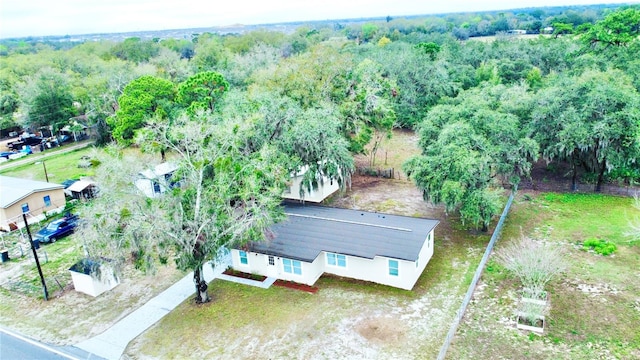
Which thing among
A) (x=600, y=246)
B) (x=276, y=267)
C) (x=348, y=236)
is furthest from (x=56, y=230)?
(x=600, y=246)

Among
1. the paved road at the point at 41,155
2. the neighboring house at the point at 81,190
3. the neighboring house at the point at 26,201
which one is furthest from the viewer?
the paved road at the point at 41,155

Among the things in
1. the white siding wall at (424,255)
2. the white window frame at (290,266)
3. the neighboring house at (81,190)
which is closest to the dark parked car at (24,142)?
the neighboring house at (81,190)

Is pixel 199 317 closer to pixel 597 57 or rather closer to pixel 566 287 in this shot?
pixel 566 287

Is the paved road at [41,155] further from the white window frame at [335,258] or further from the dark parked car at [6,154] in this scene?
the white window frame at [335,258]

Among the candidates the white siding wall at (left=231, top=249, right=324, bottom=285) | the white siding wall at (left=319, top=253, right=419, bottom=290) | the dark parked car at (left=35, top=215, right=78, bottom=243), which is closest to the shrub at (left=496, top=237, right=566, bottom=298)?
the white siding wall at (left=319, top=253, right=419, bottom=290)

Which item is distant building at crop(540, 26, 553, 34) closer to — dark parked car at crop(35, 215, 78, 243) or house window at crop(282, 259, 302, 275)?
house window at crop(282, 259, 302, 275)

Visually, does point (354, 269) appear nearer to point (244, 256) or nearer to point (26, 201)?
point (244, 256)

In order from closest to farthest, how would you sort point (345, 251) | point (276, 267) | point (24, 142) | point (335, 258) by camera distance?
point (345, 251)
point (335, 258)
point (276, 267)
point (24, 142)
